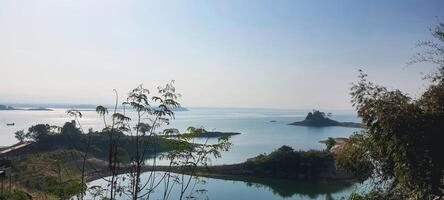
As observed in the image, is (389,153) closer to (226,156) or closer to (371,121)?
(371,121)

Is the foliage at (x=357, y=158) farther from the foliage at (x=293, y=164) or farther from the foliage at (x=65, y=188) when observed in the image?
the foliage at (x=293, y=164)

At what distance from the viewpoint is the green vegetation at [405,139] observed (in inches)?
271

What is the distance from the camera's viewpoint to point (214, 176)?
117 ft

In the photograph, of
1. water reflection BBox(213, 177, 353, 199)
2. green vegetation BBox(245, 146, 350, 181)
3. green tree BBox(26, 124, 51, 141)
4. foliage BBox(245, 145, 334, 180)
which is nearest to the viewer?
water reflection BBox(213, 177, 353, 199)

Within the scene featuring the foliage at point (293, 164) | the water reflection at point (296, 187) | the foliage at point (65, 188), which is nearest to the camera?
the foliage at point (65, 188)

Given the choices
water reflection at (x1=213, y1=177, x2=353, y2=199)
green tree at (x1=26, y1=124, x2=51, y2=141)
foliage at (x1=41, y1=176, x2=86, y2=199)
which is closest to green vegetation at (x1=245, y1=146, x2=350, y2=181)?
water reflection at (x1=213, y1=177, x2=353, y2=199)

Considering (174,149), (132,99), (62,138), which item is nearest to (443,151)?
(174,149)

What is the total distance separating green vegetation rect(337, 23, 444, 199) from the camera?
6.88 m

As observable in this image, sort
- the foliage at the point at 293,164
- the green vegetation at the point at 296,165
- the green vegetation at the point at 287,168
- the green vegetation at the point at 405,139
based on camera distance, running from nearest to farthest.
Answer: the green vegetation at the point at 405,139
the green vegetation at the point at 287,168
the green vegetation at the point at 296,165
the foliage at the point at 293,164

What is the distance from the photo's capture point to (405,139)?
22.9 ft

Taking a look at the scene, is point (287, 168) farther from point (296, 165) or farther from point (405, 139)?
point (405, 139)

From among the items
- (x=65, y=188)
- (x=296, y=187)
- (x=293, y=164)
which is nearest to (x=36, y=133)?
(x=293, y=164)

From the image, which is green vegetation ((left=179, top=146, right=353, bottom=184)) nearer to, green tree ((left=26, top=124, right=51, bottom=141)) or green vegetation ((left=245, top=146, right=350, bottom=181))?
green vegetation ((left=245, top=146, right=350, bottom=181))

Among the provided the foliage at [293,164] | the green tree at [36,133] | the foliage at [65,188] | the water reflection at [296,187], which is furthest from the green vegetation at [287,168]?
the foliage at [65,188]
